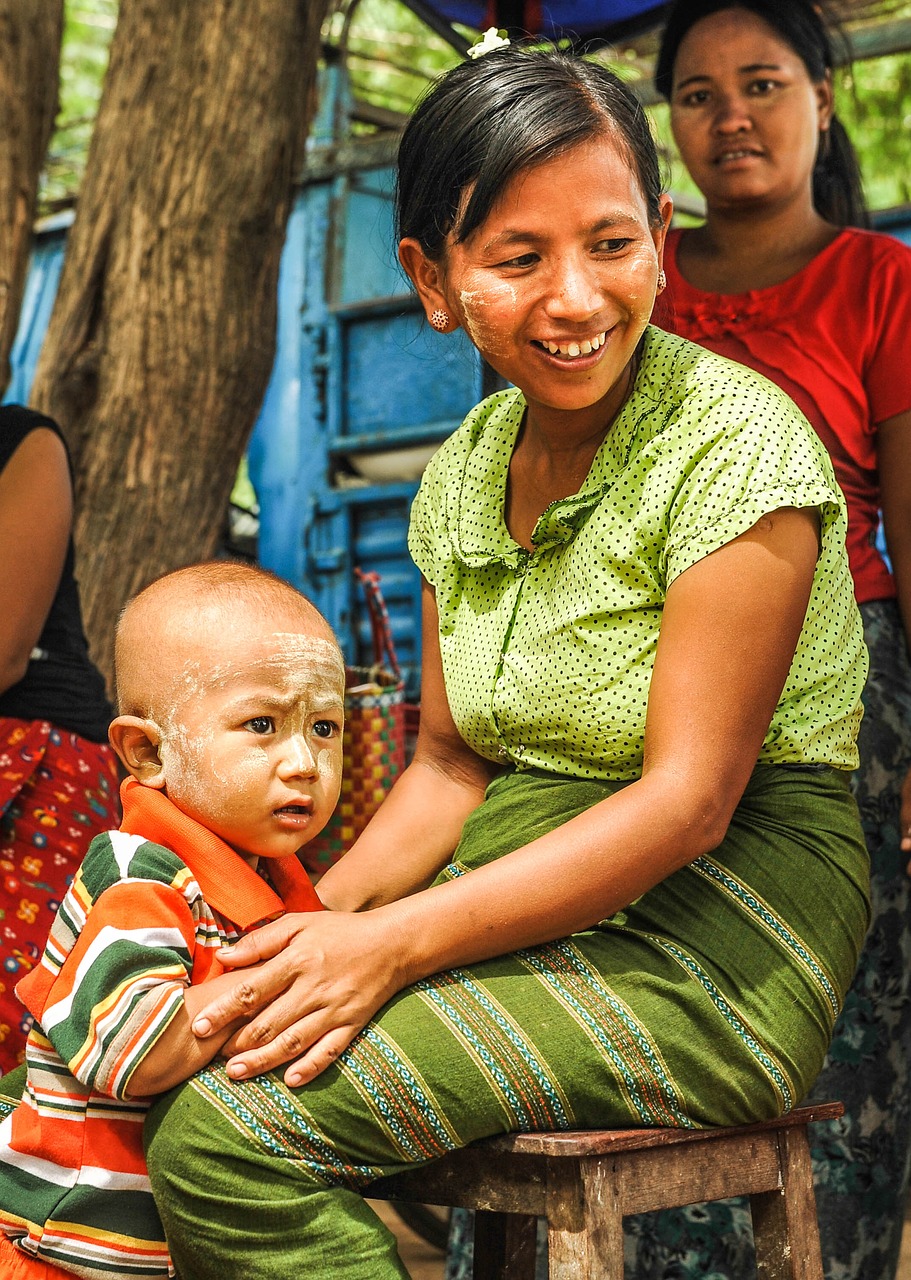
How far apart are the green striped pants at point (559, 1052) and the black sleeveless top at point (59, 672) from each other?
1.32 metres

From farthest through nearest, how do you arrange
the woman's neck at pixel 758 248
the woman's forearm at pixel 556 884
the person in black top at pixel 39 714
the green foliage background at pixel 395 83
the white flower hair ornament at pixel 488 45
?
the green foliage background at pixel 395 83 → the woman's neck at pixel 758 248 → the person in black top at pixel 39 714 → the white flower hair ornament at pixel 488 45 → the woman's forearm at pixel 556 884

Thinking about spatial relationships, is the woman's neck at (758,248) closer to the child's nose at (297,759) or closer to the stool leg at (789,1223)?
the child's nose at (297,759)

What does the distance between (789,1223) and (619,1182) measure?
0.96 feet

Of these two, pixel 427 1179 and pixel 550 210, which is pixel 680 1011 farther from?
pixel 550 210

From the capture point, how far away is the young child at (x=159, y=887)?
151cm

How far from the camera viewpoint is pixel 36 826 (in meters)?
2.68

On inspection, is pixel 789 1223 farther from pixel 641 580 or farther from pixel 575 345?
pixel 575 345

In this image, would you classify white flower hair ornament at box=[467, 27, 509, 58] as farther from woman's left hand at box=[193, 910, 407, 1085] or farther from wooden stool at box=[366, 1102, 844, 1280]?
wooden stool at box=[366, 1102, 844, 1280]

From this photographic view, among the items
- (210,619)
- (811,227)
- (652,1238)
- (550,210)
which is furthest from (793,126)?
(652,1238)

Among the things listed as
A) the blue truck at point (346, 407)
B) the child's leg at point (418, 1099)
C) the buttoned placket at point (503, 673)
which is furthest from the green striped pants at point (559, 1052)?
the blue truck at point (346, 407)

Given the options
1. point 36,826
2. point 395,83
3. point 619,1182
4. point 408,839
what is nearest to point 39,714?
point 36,826

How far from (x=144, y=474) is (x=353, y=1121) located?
2.85 metres

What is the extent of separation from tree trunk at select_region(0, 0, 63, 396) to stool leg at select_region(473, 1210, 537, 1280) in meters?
2.57

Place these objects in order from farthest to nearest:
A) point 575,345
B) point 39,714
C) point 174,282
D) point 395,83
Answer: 1. point 395,83
2. point 174,282
3. point 39,714
4. point 575,345
